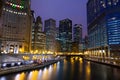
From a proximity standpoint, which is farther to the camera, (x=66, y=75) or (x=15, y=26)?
(x=15, y=26)

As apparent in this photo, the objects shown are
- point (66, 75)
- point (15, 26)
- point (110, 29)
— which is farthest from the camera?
point (15, 26)

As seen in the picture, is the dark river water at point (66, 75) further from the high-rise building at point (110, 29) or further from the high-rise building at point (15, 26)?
the high-rise building at point (15, 26)

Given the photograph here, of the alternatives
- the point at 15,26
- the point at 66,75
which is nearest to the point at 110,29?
the point at 15,26

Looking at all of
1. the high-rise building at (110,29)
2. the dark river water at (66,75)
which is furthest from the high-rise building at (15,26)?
the dark river water at (66,75)

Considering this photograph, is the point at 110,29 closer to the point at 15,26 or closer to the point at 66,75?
the point at 15,26

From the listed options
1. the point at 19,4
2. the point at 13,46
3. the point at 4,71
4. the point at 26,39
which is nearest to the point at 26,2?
the point at 19,4

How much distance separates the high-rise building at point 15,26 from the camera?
512 feet

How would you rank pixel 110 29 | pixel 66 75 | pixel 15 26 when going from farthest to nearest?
pixel 15 26 < pixel 110 29 < pixel 66 75

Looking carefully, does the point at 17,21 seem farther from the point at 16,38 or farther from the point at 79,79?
the point at 79,79

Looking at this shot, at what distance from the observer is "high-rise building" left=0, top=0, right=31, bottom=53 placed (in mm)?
156000

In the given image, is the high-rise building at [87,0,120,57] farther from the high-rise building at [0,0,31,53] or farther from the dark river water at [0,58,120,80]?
the high-rise building at [0,0,31,53]

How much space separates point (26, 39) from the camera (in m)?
172

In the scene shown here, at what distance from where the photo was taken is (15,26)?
165 meters

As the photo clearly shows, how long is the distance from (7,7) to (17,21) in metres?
18.5
